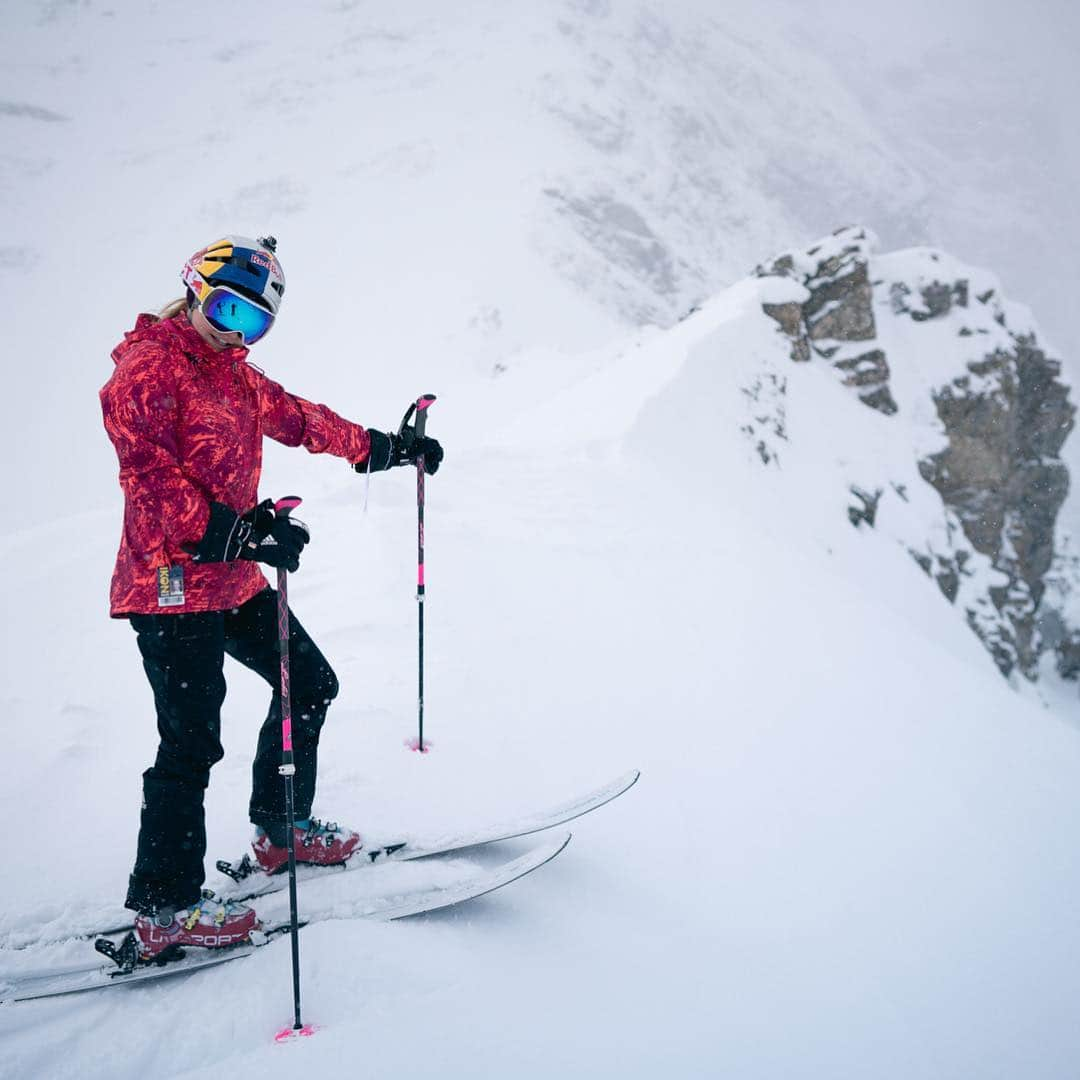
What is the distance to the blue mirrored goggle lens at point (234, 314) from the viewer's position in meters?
2.26

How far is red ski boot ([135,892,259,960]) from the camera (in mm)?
2213

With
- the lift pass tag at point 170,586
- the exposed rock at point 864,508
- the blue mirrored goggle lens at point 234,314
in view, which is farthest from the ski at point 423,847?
the exposed rock at point 864,508

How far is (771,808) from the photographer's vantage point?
12.9 ft

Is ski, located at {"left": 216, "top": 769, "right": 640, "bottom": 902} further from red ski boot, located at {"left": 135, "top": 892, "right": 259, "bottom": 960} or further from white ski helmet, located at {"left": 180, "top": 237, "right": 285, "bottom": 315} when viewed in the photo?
white ski helmet, located at {"left": 180, "top": 237, "right": 285, "bottom": 315}

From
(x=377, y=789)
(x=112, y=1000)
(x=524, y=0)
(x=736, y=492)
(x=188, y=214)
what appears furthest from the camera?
(x=524, y=0)

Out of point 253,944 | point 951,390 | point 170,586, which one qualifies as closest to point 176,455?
point 170,586

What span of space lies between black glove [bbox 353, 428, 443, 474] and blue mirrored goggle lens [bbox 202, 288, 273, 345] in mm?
801

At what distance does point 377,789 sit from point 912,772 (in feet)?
13.1

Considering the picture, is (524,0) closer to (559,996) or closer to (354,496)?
(354,496)

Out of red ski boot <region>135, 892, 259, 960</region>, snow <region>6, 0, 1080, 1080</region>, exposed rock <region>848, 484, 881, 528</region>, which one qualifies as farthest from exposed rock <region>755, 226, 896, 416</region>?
red ski boot <region>135, 892, 259, 960</region>

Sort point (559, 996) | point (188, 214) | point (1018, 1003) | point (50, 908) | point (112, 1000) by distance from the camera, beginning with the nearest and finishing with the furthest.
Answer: point (112, 1000) < point (559, 996) < point (50, 908) < point (1018, 1003) < point (188, 214)

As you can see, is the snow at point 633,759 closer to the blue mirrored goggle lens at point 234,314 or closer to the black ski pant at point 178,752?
the black ski pant at point 178,752

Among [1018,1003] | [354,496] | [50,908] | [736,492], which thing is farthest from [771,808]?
[736,492]

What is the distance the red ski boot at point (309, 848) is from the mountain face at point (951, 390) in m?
17.1
